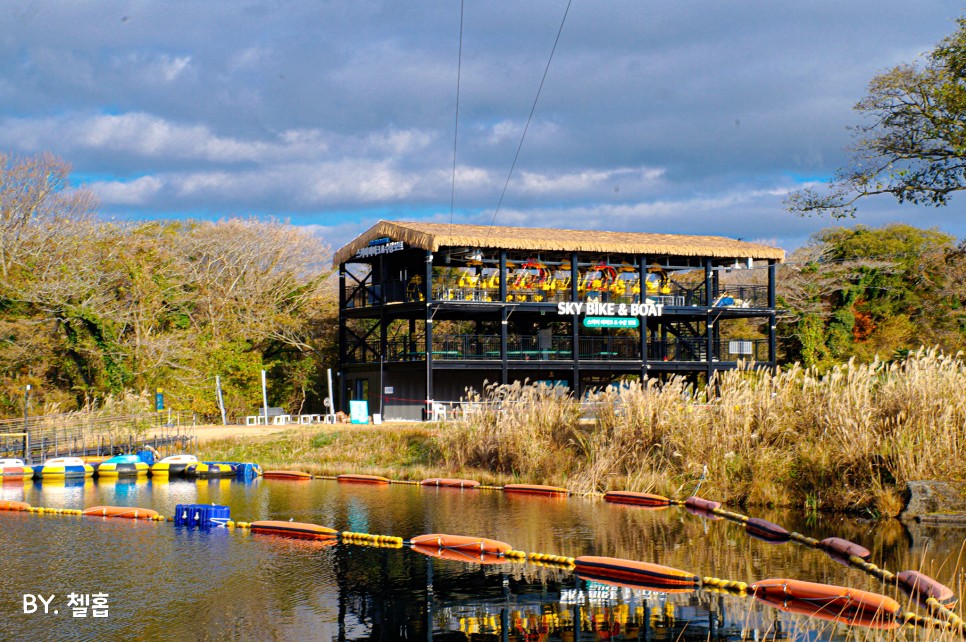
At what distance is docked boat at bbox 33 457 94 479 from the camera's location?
94.9 ft

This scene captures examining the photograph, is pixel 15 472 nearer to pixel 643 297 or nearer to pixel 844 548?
pixel 844 548

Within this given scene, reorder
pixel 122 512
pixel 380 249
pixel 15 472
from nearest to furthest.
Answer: pixel 122 512 < pixel 15 472 < pixel 380 249

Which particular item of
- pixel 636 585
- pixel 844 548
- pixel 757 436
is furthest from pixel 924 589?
pixel 757 436

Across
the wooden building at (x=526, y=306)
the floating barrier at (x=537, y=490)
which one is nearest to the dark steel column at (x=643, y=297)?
the wooden building at (x=526, y=306)

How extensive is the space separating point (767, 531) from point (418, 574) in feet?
23.2

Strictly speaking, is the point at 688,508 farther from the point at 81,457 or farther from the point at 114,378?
the point at 114,378

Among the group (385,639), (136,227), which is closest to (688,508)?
(385,639)

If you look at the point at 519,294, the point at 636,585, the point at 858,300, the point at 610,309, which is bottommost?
the point at 636,585

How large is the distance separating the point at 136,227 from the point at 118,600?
37913 mm

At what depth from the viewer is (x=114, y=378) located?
41.9 metres

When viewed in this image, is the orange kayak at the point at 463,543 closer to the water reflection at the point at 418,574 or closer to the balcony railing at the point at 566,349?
the water reflection at the point at 418,574

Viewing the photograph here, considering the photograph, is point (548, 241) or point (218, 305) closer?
→ point (548, 241)

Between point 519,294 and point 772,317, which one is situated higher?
point 519,294

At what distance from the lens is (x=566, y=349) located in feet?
154
